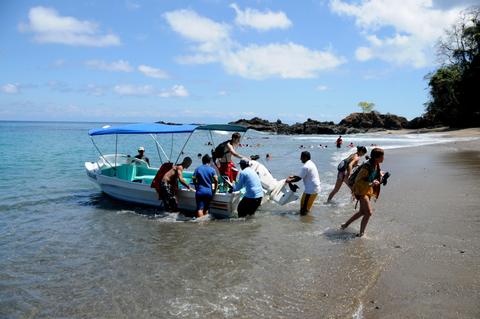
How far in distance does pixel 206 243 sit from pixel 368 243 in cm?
302

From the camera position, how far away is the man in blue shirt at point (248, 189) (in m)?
9.83

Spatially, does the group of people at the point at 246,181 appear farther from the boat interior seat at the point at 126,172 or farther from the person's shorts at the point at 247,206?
the boat interior seat at the point at 126,172

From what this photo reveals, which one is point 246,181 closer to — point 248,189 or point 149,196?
point 248,189

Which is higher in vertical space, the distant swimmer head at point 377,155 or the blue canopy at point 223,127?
the blue canopy at point 223,127

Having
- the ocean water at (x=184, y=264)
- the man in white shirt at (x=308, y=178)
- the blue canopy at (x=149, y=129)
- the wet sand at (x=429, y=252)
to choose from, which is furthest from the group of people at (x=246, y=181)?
the blue canopy at (x=149, y=129)

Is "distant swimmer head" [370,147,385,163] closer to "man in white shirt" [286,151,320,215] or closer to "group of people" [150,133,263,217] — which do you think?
"man in white shirt" [286,151,320,215]

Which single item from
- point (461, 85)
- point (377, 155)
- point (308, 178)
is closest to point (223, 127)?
point (308, 178)

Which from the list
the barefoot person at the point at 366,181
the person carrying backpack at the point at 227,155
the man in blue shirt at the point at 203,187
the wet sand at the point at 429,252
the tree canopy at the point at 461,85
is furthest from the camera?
the tree canopy at the point at 461,85

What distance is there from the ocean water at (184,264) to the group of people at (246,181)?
1.37 ft

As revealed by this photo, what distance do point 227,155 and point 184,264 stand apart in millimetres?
4812

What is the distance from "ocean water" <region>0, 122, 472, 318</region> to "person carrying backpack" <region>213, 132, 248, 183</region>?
1.49 m

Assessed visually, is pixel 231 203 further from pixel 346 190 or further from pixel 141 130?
pixel 346 190

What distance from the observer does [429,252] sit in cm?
678

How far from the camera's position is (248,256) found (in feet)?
23.6
